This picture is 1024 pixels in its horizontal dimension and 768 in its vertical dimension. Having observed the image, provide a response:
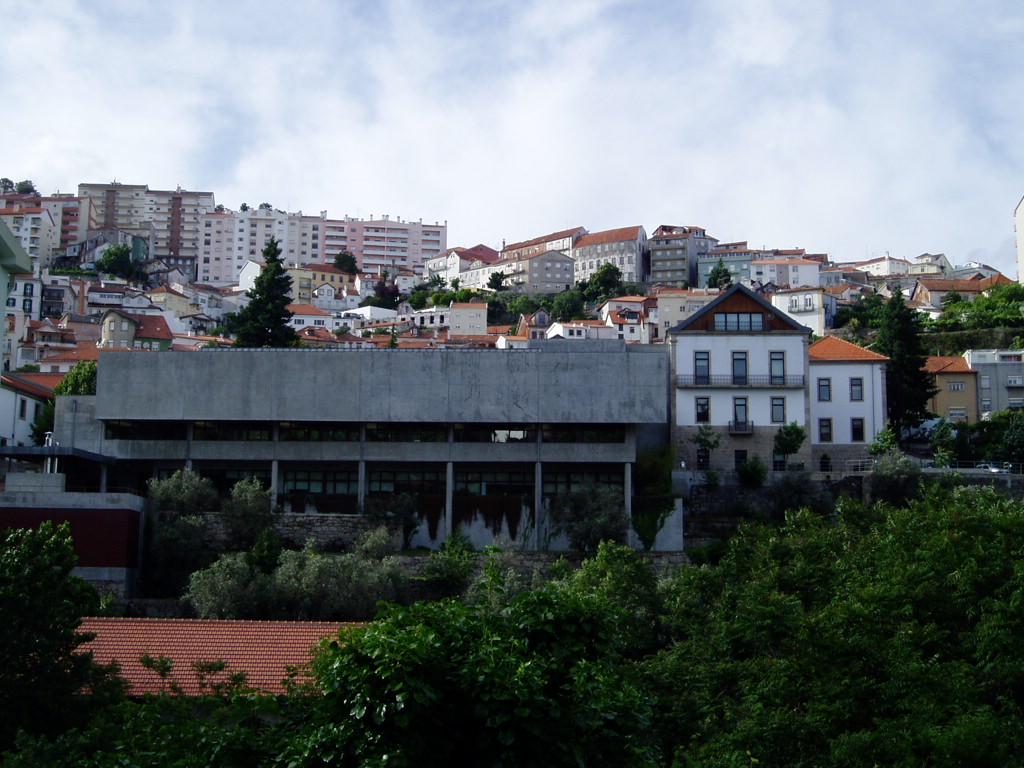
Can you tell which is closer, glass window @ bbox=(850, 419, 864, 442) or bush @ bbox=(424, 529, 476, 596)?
bush @ bbox=(424, 529, 476, 596)

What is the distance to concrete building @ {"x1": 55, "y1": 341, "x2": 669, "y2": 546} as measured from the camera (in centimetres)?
5256

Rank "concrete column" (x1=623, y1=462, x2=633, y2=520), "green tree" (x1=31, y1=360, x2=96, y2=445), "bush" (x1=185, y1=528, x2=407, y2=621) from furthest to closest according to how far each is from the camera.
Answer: "green tree" (x1=31, y1=360, x2=96, y2=445) → "concrete column" (x1=623, y1=462, x2=633, y2=520) → "bush" (x1=185, y1=528, x2=407, y2=621)

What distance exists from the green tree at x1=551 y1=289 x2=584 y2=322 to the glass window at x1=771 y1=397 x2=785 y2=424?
76.6 meters

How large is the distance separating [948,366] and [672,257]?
75.0m

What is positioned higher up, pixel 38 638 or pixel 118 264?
pixel 118 264

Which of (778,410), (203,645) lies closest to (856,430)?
(778,410)

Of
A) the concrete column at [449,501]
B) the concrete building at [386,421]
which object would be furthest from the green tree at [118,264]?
the concrete column at [449,501]

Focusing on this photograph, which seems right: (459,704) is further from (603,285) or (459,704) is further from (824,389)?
(603,285)

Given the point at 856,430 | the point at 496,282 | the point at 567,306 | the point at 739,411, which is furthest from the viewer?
the point at 496,282

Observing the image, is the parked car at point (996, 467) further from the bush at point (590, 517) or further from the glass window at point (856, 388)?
the bush at point (590, 517)

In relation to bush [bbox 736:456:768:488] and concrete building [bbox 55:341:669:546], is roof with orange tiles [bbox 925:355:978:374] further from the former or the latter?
concrete building [bbox 55:341:669:546]

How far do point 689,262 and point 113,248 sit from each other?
2864 inches

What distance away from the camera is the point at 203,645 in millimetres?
30000

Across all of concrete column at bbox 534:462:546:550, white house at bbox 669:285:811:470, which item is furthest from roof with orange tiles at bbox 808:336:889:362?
concrete column at bbox 534:462:546:550
